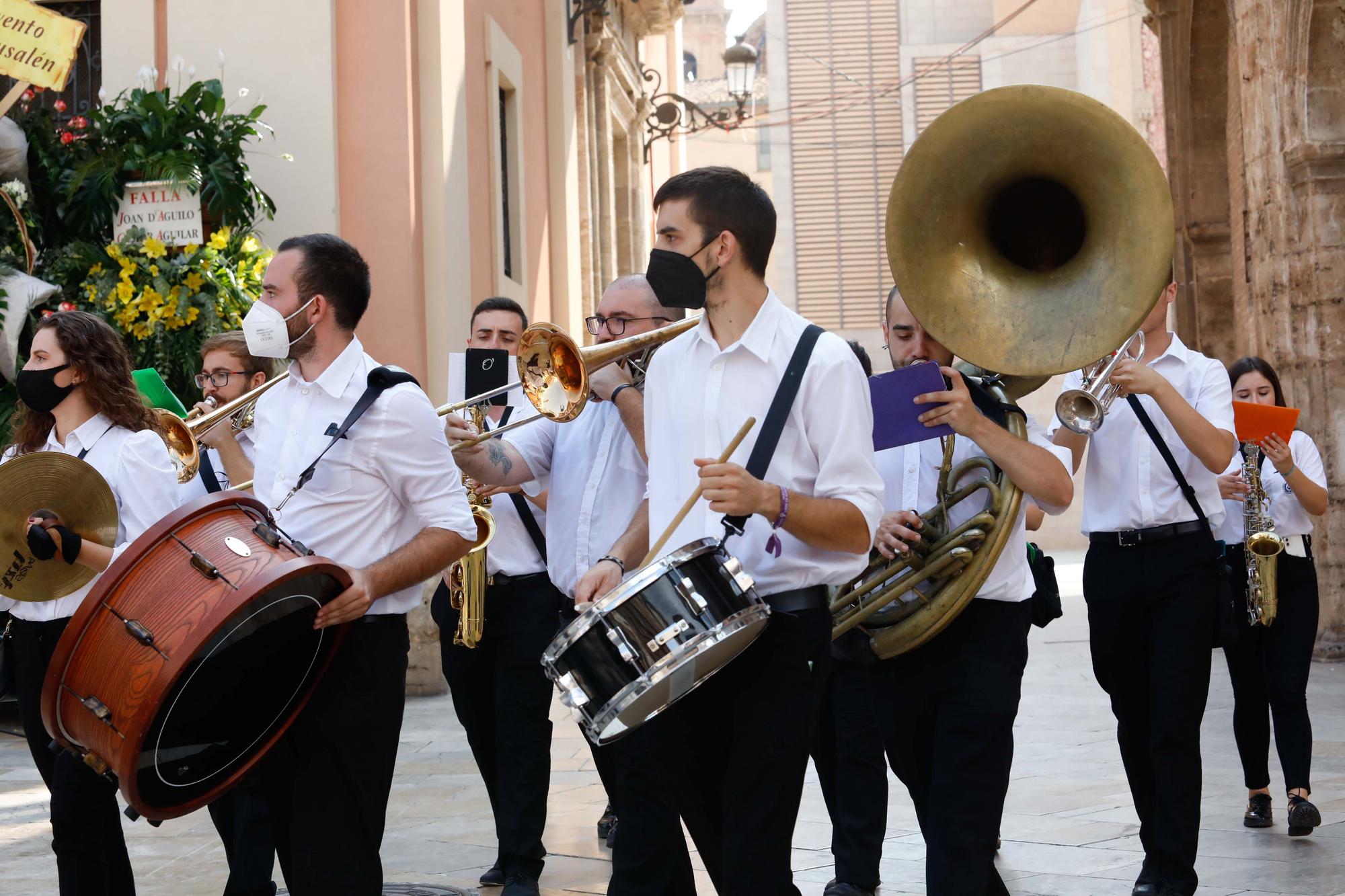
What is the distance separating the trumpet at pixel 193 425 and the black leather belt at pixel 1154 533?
270 centimetres

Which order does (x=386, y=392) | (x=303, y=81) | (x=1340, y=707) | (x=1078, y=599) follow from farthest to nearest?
(x=1078, y=599) → (x=303, y=81) → (x=1340, y=707) → (x=386, y=392)

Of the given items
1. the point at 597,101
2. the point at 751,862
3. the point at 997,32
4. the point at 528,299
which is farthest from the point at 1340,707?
the point at 997,32

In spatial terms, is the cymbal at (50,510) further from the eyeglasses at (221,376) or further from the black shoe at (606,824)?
the black shoe at (606,824)

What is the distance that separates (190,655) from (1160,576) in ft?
9.90

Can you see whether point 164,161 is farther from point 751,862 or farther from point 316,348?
point 751,862

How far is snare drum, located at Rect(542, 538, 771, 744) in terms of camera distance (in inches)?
123

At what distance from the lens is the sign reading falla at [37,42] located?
7789mm

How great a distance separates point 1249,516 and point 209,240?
19.6 feet

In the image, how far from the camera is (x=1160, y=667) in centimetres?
504

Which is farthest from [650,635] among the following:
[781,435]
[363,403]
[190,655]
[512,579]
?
[512,579]

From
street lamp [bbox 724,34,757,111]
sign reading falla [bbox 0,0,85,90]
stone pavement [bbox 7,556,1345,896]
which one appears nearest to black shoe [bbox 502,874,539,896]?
stone pavement [bbox 7,556,1345,896]

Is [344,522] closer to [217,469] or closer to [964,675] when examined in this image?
[964,675]

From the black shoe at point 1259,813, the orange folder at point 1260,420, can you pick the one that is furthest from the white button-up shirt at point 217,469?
the black shoe at point 1259,813

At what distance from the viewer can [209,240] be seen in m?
9.55
